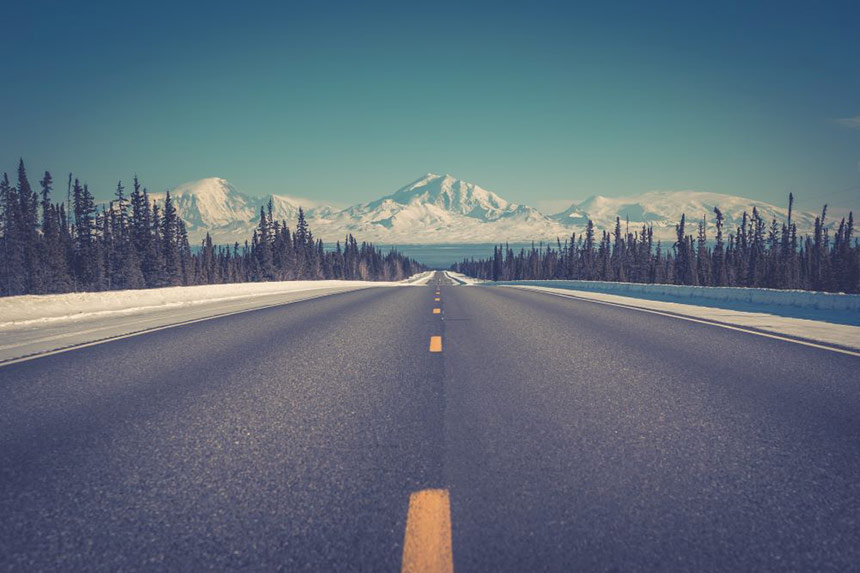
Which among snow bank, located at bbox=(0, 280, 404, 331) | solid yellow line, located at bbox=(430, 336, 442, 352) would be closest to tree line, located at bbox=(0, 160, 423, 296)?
snow bank, located at bbox=(0, 280, 404, 331)

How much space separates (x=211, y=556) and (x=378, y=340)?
263 inches

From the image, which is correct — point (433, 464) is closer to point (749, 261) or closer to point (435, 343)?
point (435, 343)

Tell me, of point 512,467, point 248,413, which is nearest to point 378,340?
point 248,413

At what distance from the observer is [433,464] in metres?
3.26

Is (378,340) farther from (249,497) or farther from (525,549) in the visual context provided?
(525,549)

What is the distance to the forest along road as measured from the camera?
2309 millimetres

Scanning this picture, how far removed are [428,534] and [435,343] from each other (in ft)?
20.4

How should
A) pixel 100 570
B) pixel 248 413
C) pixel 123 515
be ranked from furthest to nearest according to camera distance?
1. pixel 248 413
2. pixel 123 515
3. pixel 100 570

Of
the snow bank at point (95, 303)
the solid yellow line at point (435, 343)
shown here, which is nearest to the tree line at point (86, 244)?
the snow bank at point (95, 303)

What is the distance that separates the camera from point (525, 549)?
90.4 inches

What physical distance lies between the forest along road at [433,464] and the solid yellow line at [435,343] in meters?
1.14

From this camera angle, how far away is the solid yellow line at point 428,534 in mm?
2166

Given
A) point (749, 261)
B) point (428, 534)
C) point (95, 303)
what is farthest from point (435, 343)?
point (749, 261)

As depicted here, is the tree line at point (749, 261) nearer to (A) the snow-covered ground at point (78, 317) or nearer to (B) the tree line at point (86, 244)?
(B) the tree line at point (86, 244)
